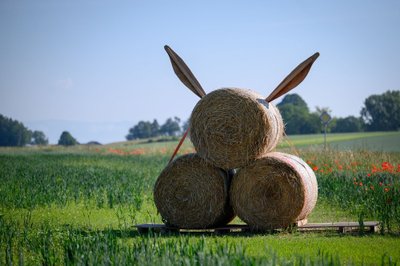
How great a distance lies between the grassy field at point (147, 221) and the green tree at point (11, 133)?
11595 cm

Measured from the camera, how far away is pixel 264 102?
11.6 m

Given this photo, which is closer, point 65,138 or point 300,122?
point 300,122

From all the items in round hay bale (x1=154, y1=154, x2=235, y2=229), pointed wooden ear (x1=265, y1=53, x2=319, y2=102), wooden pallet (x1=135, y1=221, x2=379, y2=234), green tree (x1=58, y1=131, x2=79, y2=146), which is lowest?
wooden pallet (x1=135, y1=221, x2=379, y2=234)

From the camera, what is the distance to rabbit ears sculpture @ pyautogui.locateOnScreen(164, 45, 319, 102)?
12086mm

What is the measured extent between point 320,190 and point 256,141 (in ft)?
20.4

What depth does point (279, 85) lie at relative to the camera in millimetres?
12070

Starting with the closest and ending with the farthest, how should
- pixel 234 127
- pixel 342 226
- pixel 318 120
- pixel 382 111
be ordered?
pixel 342 226 → pixel 234 127 → pixel 318 120 → pixel 382 111

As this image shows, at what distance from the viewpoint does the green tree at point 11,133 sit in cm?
13450

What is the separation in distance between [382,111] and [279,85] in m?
97.1

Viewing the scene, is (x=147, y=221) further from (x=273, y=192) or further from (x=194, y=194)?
(x=273, y=192)

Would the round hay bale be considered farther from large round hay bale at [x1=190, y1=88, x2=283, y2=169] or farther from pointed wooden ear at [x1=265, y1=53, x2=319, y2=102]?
pointed wooden ear at [x1=265, y1=53, x2=319, y2=102]

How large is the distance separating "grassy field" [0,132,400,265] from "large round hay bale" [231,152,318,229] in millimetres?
333

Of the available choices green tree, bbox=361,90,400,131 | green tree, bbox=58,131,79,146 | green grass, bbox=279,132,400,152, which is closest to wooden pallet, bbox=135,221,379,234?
green grass, bbox=279,132,400,152

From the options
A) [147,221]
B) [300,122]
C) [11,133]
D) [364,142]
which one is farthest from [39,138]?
[147,221]
